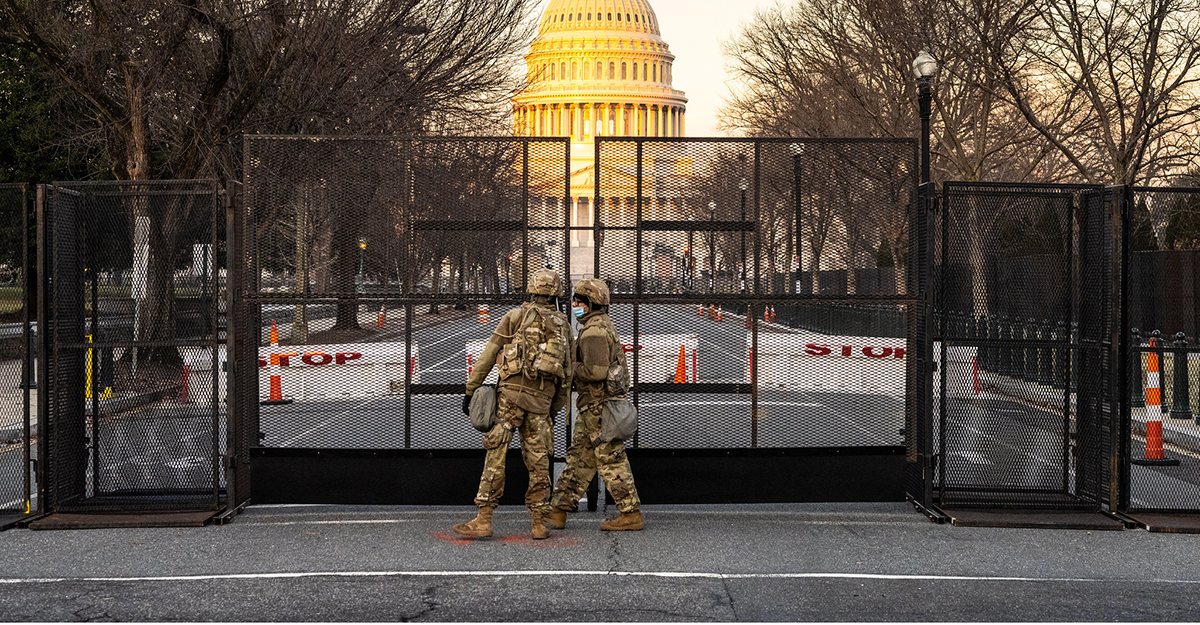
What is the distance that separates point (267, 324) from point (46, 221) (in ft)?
5.82

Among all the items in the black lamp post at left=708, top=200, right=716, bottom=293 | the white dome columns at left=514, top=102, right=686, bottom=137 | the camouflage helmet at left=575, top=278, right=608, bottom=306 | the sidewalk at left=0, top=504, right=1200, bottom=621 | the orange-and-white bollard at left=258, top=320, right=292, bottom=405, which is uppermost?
the white dome columns at left=514, top=102, right=686, bottom=137

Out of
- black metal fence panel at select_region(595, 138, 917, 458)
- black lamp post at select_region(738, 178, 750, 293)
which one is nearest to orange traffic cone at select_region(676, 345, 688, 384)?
black metal fence panel at select_region(595, 138, 917, 458)

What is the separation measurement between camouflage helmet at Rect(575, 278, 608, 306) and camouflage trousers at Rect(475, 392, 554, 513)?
0.81 m

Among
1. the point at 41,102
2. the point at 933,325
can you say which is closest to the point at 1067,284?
the point at 933,325

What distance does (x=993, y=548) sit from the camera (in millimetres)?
7977

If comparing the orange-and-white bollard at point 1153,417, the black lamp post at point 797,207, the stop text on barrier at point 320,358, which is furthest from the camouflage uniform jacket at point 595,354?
the orange-and-white bollard at point 1153,417

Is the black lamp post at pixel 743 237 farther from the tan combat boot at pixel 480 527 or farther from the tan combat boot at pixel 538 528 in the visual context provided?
the tan combat boot at pixel 480 527

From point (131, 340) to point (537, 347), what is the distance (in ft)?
9.95

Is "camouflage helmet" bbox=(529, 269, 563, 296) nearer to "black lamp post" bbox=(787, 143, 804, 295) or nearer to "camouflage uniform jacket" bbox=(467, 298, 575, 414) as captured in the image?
"camouflage uniform jacket" bbox=(467, 298, 575, 414)

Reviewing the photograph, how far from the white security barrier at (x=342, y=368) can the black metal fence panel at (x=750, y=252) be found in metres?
1.68

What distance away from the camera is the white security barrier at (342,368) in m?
9.31

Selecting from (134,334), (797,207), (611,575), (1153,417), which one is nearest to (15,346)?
(134,334)

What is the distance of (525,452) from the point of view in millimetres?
8305

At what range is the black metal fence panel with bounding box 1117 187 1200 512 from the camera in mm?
9398
